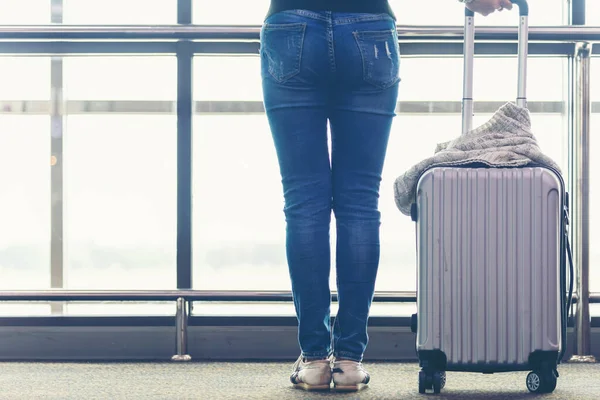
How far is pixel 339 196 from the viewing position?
56.9 inches

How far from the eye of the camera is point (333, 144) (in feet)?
4.78

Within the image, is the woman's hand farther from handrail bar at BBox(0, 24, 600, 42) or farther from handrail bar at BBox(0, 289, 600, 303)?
handrail bar at BBox(0, 289, 600, 303)

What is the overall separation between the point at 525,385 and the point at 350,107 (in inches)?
23.0

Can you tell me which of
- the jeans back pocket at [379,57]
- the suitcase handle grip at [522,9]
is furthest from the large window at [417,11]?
the jeans back pocket at [379,57]

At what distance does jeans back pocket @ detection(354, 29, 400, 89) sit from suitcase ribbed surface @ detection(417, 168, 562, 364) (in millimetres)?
191

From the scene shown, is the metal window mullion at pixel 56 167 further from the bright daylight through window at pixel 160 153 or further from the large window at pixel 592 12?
the large window at pixel 592 12

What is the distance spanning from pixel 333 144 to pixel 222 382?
0.49m

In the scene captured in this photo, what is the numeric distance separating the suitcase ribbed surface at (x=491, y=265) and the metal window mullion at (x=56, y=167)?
4.50 feet

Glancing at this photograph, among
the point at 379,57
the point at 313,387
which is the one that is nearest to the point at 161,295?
the point at 313,387

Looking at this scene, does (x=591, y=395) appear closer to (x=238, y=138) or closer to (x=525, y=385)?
(x=525, y=385)

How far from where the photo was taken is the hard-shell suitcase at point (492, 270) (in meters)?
1.33

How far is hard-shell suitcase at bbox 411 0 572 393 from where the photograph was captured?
133 cm

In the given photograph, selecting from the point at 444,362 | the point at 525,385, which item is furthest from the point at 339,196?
the point at 525,385

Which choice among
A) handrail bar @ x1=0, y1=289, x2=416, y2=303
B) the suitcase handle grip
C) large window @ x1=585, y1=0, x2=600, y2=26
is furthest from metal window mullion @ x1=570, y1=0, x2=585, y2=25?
handrail bar @ x1=0, y1=289, x2=416, y2=303
